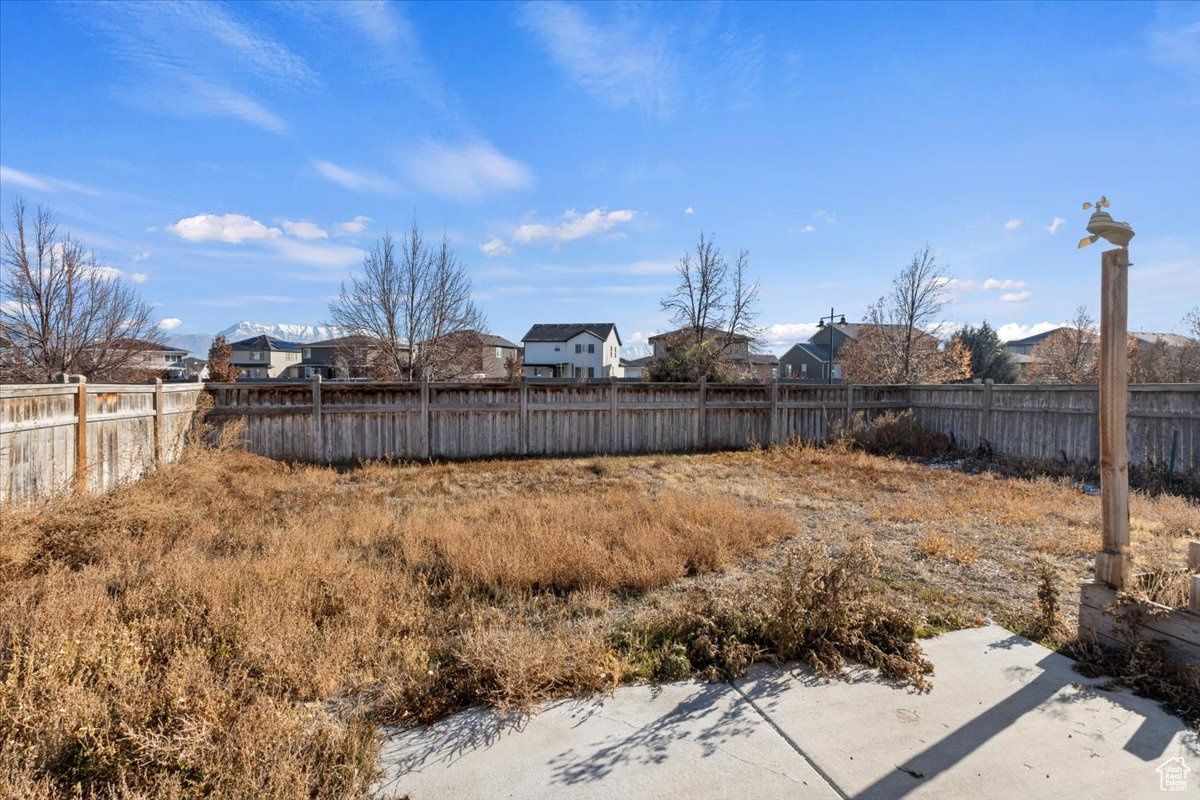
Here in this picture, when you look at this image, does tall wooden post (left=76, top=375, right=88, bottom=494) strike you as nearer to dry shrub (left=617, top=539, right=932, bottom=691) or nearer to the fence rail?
the fence rail

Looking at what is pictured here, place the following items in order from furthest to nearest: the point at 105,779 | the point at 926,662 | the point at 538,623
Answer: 1. the point at 538,623
2. the point at 926,662
3. the point at 105,779

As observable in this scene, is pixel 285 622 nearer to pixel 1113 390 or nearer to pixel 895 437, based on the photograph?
pixel 1113 390

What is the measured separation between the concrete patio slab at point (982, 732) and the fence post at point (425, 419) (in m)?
8.95

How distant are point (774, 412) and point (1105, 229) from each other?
9.79 metres

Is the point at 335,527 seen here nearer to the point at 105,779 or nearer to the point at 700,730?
the point at 105,779

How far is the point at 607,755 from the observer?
2365 millimetres

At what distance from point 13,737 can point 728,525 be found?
194 inches

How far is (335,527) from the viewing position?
5.63m

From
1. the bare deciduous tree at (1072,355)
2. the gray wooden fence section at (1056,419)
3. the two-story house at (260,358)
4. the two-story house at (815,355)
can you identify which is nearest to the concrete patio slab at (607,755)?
the gray wooden fence section at (1056,419)

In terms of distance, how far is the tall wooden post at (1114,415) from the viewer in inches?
126

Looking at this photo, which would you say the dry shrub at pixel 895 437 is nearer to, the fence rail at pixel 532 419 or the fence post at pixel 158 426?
the fence rail at pixel 532 419

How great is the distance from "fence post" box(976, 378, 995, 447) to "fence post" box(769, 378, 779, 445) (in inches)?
156

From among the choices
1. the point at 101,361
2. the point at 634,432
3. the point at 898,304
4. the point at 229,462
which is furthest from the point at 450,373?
the point at 898,304

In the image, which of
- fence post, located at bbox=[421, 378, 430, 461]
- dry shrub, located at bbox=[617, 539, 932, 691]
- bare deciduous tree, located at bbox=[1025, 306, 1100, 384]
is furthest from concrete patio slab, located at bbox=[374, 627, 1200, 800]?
bare deciduous tree, located at bbox=[1025, 306, 1100, 384]
